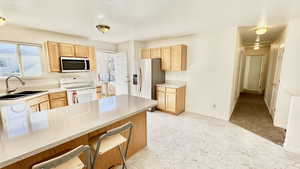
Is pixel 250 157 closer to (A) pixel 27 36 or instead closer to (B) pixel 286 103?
(B) pixel 286 103

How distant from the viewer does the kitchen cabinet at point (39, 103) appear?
2758 millimetres

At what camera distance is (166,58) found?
164 inches

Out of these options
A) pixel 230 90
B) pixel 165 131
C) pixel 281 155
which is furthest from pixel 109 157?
pixel 230 90

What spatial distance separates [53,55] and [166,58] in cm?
313

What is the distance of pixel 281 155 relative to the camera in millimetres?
2117

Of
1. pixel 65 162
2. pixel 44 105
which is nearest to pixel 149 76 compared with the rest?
pixel 44 105

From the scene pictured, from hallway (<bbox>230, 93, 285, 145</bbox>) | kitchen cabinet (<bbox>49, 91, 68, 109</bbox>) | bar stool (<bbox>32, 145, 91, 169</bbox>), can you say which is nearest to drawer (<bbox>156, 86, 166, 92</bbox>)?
hallway (<bbox>230, 93, 285, 145</bbox>)

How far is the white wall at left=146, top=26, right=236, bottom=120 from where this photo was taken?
3.35m

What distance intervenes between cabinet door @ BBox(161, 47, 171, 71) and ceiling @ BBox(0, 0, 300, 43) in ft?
3.52

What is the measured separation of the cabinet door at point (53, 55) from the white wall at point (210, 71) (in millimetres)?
3274

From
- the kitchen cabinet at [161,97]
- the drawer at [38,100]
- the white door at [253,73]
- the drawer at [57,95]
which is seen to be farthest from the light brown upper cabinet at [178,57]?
the white door at [253,73]

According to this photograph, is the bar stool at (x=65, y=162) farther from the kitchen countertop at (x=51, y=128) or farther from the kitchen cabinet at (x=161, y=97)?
the kitchen cabinet at (x=161, y=97)

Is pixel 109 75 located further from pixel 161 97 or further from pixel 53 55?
pixel 161 97

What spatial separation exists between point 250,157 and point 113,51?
17.0 feet
